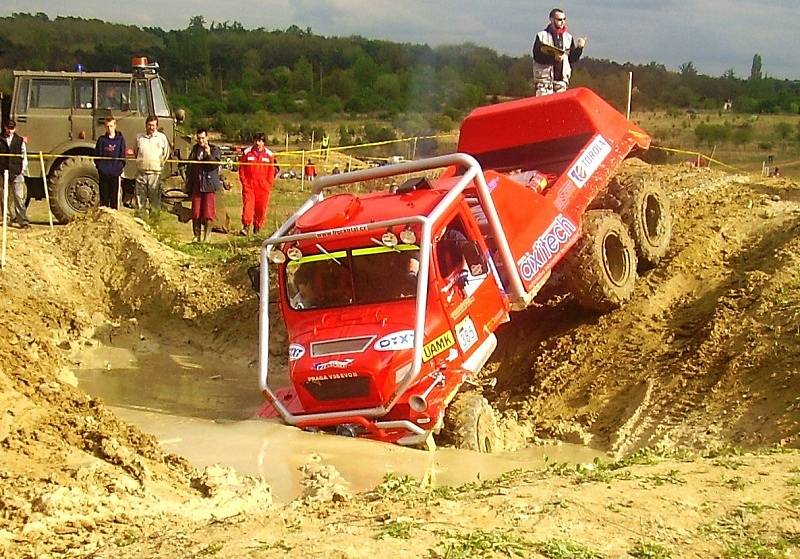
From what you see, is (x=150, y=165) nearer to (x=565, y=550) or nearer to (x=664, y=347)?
(x=664, y=347)

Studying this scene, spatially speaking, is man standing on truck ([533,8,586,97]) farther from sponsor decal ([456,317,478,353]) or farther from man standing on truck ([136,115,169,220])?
man standing on truck ([136,115,169,220])

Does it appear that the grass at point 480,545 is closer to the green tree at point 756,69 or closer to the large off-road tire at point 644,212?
the large off-road tire at point 644,212

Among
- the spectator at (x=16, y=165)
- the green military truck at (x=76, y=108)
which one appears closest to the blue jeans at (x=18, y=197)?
the spectator at (x=16, y=165)

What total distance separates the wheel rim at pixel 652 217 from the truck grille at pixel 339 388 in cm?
461

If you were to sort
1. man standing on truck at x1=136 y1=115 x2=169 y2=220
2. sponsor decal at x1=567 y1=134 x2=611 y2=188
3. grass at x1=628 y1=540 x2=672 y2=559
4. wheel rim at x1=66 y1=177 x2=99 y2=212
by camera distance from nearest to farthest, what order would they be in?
grass at x1=628 y1=540 x2=672 y2=559 → sponsor decal at x1=567 y1=134 x2=611 y2=188 → man standing on truck at x1=136 y1=115 x2=169 y2=220 → wheel rim at x1=66 y1=177 x2=99 y2=212

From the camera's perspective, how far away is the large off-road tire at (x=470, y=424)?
8219mm

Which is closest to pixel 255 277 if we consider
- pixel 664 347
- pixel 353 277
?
pixel 353 277

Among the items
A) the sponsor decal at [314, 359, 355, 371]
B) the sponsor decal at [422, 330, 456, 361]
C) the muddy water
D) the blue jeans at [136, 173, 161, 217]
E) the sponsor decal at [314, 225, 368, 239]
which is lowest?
the muddy water

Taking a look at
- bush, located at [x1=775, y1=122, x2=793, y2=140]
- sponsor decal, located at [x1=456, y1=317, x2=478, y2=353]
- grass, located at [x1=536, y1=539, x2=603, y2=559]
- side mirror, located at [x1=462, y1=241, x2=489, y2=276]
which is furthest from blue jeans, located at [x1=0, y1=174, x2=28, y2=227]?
bush, located at [x1=775, y1=122, x2=793, y2=140]

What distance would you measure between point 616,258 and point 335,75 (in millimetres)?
48493

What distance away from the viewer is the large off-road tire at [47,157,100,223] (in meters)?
17.5

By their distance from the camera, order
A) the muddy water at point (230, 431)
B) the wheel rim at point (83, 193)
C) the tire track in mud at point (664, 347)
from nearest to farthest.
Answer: the muddy water at point (230, 431), the tire track in mud at point (664, 347), the wheel rim at point (83, 193)

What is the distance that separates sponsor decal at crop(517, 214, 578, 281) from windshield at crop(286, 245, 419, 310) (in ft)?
4.14

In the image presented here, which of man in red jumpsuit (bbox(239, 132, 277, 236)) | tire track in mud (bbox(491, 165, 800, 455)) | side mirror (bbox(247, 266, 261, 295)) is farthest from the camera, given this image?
man in red jumpsuit (bbox(239, 132, 277, 236))
